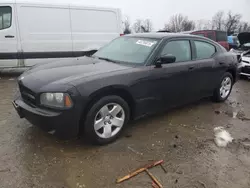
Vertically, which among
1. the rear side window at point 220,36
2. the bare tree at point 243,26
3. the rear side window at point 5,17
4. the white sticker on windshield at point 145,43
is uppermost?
the bare tree at point 243,26

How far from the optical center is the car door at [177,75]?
141 inches

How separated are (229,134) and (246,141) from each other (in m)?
0.27

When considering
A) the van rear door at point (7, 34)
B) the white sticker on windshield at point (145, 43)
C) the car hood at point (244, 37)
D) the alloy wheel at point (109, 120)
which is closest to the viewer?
the alloy wheel at point (109, 120)

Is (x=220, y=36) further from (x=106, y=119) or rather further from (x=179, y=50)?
(x=106, y=119)

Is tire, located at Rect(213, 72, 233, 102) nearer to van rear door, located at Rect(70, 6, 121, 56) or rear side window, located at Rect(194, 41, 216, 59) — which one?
rear side window, located at Rect(194, 41, 216, 59)

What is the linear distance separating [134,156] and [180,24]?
6847cm

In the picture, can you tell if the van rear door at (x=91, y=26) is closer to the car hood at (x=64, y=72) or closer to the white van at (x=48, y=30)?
the white van at (x=48, y=30)

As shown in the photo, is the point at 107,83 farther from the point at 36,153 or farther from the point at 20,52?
the point at 20,52

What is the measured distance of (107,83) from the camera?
114 inches

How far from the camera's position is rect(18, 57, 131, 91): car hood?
2812 mm

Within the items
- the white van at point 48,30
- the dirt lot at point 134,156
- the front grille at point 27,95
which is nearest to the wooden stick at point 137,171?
the dirt lot at point 134,156

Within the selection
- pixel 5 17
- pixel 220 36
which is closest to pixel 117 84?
pixel 5 17

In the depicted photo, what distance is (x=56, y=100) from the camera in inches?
105

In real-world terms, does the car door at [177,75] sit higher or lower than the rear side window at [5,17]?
lower
